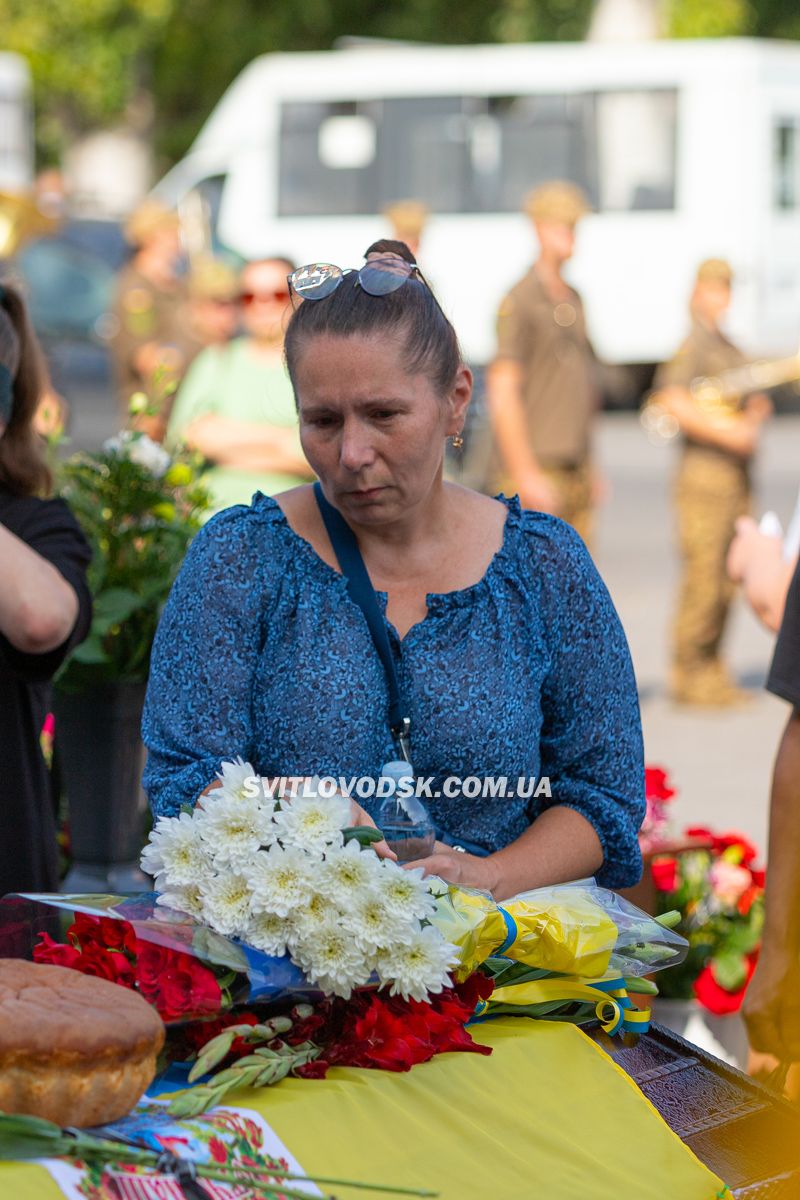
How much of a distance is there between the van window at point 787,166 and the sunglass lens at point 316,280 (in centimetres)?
Answer: 1887

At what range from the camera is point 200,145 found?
21250 millimetres

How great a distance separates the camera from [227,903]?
6.40 ft

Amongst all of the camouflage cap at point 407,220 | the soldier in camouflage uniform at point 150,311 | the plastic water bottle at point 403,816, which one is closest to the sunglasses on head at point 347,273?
the plastic water bottle at point 403,816

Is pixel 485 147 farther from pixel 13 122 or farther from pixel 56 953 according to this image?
pixel 56 953

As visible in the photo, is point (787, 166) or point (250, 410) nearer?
point (250, 410)

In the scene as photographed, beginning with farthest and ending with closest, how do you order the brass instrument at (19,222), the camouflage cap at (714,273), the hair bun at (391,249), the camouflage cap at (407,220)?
the brass instrument at (19,222)
the camouflage cap at (407,220)
the camouflage cap at (714,273)
the hair bun at (391,249)

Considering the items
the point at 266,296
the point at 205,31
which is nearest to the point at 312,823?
the point at 266,296

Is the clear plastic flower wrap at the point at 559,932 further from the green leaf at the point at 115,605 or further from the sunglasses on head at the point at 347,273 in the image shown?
the green leaf at the point at 115,605

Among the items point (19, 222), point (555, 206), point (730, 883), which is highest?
point (19, 222)

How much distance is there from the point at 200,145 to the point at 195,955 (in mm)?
20319

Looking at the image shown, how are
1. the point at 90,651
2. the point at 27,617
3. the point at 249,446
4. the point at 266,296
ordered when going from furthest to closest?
1. the point at 266,296
2. the point at 249,446
3. the point at 90,651
4. the point at 27,617

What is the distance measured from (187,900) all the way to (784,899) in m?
1.13

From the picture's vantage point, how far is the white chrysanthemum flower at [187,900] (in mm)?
1983

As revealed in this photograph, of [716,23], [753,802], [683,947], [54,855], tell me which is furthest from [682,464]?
[716,23]
